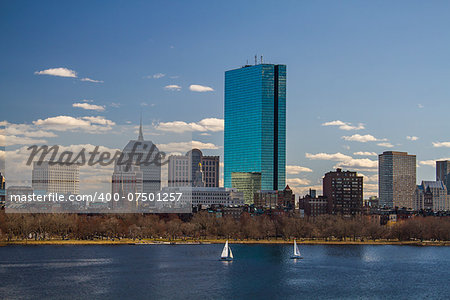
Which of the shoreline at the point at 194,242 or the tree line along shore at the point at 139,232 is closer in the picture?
the shoreline at the point at 194,242

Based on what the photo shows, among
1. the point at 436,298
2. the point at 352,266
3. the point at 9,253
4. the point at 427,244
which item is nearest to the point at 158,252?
the point at 9,253

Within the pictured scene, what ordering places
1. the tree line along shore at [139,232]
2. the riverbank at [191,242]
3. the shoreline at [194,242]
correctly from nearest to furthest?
the shoreline at [194,242], the riverbank at [191,242], the tree line along shore at [139,232]

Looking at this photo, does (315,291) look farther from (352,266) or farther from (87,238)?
(87,238)

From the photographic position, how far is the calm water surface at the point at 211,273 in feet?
329

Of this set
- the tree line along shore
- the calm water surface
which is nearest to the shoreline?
the tree line along shore

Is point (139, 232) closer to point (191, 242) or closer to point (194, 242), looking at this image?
point (191, 242)

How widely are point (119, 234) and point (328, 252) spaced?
59.1 m

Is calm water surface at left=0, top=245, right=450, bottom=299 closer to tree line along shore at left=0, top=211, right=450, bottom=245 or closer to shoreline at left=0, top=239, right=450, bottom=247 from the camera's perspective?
shoreline at left=0, top=239, right=450, bottom=247

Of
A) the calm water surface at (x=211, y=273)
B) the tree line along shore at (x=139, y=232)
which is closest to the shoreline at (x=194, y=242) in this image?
the tree line along shore at (x=139, y=232)

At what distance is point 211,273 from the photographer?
118438mm

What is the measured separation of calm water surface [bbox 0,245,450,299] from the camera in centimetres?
10019

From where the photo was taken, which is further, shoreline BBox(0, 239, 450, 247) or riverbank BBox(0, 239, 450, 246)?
riverbank BBox(0, 239, 450, 246)

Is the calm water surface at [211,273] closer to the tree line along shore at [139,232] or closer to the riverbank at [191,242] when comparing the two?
the riverbank at [191,242]

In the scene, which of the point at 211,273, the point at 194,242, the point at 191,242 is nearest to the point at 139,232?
the point at 191,242
